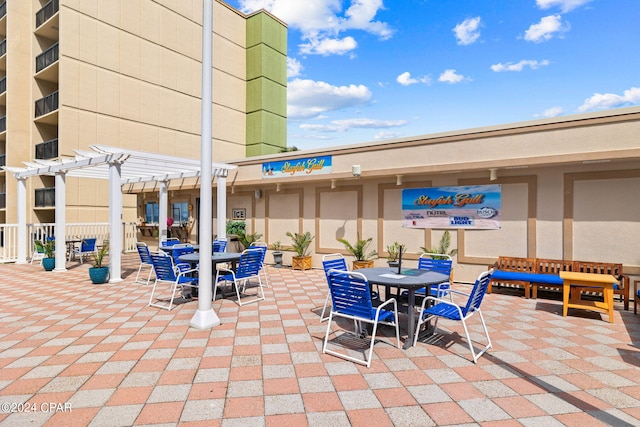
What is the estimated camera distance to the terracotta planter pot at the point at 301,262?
10.6 meters

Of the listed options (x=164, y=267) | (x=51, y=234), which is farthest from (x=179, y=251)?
(x=51, y=234)

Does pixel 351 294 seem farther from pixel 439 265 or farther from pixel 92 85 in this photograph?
pixel 92 85

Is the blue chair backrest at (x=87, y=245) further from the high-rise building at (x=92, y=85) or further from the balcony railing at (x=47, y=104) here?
the balcony railing at (x=47, y=104)

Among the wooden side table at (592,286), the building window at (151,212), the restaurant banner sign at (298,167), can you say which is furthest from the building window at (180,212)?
the wooden side table at (592,286)

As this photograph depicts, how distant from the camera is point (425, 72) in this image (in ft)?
37.9

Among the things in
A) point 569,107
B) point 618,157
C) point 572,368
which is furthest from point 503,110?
point 572,368

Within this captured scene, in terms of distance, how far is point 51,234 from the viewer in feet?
45.6

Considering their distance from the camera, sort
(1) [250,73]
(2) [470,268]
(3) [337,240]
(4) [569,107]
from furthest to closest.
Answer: (1) [250,73], (3) [337,240], (2) [470,268], (4) [569,107]

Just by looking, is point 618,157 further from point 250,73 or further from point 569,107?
point 250,73

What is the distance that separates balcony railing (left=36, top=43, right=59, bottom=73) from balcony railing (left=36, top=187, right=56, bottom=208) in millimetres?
6016

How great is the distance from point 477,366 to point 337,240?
7.01m

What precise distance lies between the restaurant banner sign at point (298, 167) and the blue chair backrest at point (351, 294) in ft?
22.2


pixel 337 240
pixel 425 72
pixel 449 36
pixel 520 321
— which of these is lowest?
pixel 520 321

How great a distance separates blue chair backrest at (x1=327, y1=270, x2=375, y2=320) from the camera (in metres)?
3.91
